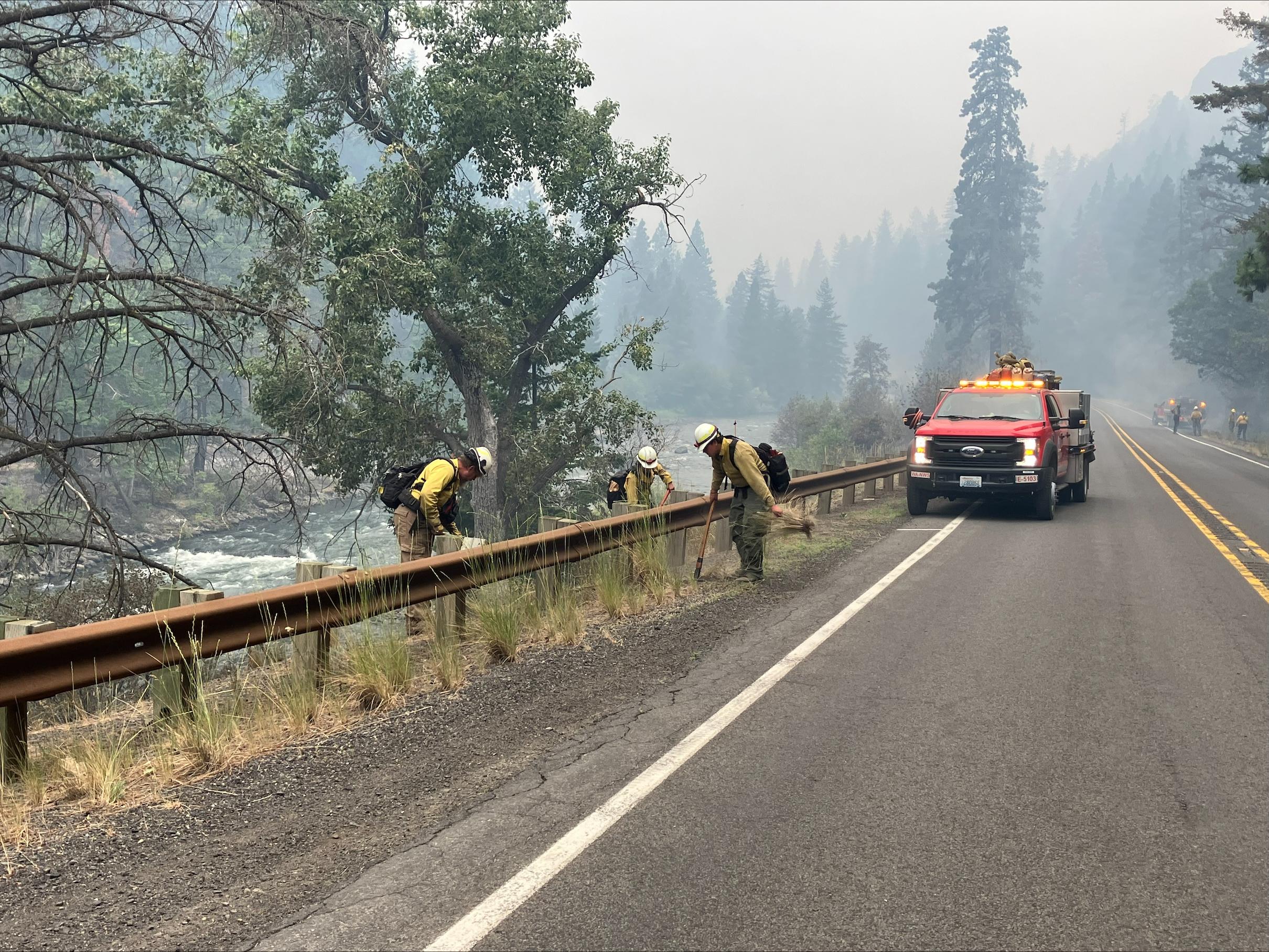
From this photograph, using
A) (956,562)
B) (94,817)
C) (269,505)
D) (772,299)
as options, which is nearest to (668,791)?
(94,817)

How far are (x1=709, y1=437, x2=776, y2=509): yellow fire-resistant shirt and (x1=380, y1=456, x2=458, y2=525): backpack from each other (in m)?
2.78

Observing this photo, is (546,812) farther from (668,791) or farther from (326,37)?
(326,37)

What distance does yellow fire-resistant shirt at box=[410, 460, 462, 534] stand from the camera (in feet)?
28.8

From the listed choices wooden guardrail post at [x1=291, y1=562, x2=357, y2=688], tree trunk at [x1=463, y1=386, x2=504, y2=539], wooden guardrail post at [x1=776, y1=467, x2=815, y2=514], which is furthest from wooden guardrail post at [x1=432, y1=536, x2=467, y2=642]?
tree trunk at [x1=463, y1=386, x2=504, y2=539]

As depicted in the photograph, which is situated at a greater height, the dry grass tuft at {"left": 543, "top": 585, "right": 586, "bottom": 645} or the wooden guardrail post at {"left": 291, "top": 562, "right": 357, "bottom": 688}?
the wooden guardrail post at {"left": 291, "top": 562, "right": 357, "bottom": 688}

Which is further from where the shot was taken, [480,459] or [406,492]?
[406,492]

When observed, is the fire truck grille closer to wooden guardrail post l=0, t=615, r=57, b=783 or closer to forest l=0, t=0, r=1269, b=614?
forest l=0, t=0, r=1269, b=614

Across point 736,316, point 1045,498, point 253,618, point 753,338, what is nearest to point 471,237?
point 1045,498

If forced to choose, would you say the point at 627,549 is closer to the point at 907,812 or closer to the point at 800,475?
the point at 907,812

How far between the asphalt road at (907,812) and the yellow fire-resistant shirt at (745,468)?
6.36ft

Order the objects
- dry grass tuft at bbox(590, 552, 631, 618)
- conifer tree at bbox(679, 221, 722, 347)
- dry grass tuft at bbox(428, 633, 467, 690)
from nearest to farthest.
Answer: dry grass tuft at bbox(428, 633, 467, 690) < dry grass tuft at bbox(590, 552, 631, 618) < conifer tree at bbox(679, 221, 722, 347)

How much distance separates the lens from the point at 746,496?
10.7m

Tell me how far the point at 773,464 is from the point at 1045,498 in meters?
7.51

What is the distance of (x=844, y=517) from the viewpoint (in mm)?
16703
